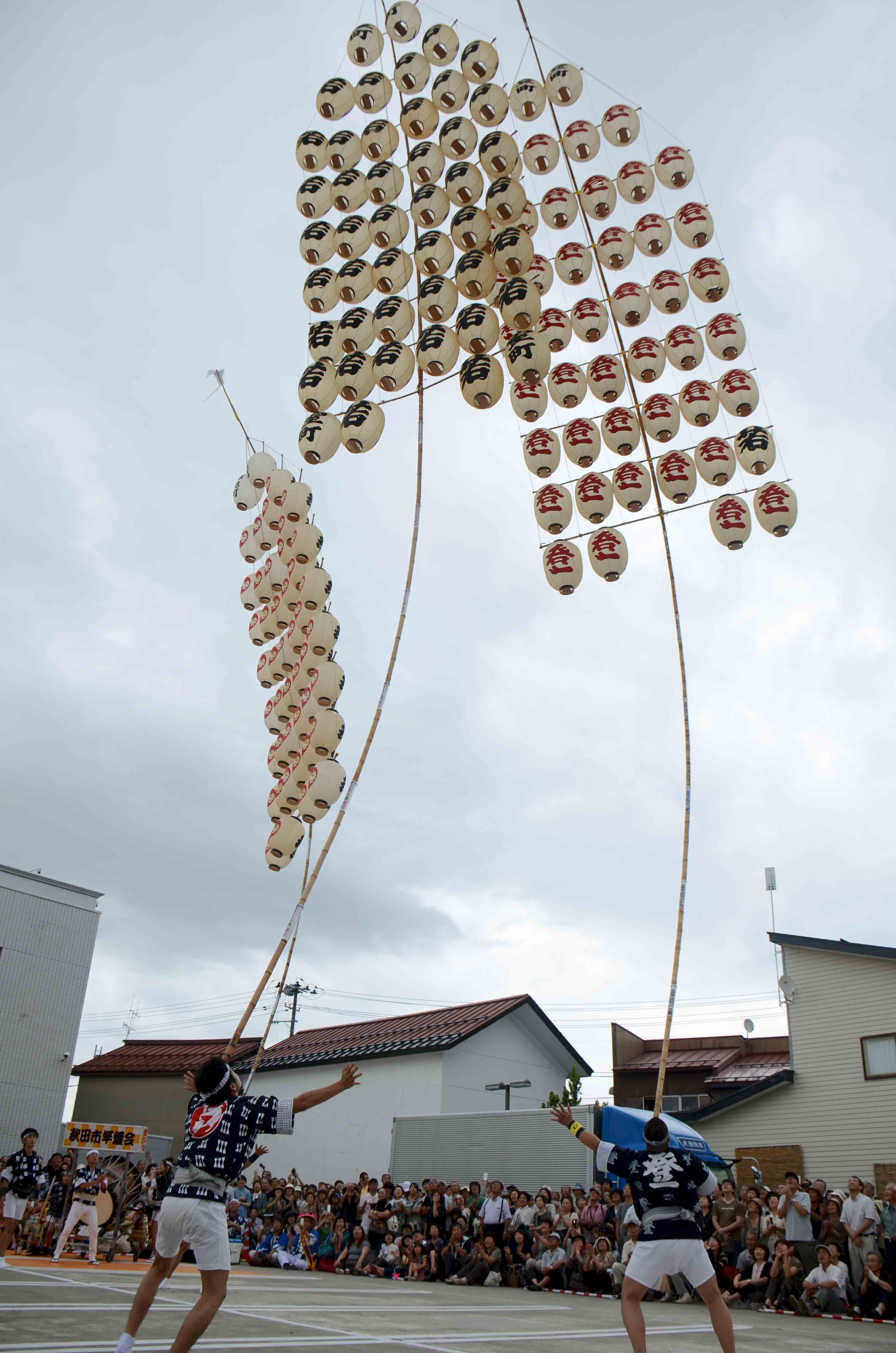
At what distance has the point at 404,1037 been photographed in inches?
1006

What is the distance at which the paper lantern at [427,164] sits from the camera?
1438 cm

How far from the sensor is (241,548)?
18.3 metres

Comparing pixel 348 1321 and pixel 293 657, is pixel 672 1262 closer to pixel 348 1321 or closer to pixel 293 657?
pixel 348 1321

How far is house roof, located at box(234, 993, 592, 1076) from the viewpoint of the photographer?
2406 centimetres

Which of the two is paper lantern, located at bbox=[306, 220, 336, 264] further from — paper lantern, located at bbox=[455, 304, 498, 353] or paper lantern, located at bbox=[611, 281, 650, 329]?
paper lantern, located at bbox=[611, 281, 650, 329]

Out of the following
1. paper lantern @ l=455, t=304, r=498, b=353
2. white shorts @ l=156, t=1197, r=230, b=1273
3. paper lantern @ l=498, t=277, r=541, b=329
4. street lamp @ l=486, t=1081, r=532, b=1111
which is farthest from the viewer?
street lamp @ l=486, t=1081, r=532, b=1111

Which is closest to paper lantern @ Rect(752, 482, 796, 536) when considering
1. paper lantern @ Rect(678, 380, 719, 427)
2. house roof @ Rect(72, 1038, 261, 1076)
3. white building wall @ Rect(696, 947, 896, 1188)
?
paper lantern @ Rect(678, 380, 719, 427)

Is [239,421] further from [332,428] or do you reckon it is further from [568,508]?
[568,508]

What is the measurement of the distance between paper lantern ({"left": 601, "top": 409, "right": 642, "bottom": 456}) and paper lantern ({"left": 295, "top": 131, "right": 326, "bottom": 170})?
18.7 feet

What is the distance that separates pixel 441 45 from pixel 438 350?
14.6ft

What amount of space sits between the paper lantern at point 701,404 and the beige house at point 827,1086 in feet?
32.8

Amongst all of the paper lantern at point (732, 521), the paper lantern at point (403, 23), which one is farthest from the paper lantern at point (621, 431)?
the paper lantern at point (403, 23)

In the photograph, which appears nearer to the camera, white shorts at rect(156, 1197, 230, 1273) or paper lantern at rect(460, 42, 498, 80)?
white shorts at rect(156, 1197, 230, 1273)

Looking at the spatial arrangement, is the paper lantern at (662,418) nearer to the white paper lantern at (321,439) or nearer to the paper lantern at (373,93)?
the white paper lantern at (321,439)
